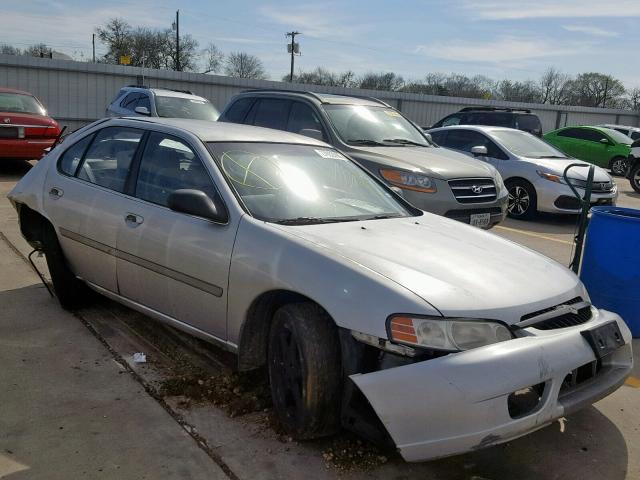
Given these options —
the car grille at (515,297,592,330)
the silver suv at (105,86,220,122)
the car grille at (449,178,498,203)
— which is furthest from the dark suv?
the car grille at (515,297,592,330)

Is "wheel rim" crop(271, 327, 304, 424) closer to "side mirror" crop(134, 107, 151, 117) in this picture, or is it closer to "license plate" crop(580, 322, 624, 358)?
"license plate" crop(580, 322, 624, 358)

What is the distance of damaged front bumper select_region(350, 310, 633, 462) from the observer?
2412 mm

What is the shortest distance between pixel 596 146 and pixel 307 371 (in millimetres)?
18330

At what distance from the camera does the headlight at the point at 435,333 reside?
253cm

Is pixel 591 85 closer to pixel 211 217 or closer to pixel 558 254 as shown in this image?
pixel 558 254

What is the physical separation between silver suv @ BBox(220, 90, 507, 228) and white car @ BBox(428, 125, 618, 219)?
2011 millimetres

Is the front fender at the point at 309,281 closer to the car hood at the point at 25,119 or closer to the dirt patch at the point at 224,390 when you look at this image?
the dirt patch at the point at 224,390

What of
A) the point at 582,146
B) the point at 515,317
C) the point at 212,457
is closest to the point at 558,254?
the point at 515,317

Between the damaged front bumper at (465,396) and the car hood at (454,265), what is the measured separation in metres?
0.22

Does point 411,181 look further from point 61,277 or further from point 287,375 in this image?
point 287,375

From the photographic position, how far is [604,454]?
10.0ft

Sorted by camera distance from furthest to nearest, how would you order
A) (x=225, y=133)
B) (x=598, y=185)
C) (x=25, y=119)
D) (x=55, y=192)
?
(x=25, y=119)
(x=598, y=185)
(x=55, y=192)
(x=225, y=133)

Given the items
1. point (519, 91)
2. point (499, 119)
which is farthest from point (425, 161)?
point (519, 91)

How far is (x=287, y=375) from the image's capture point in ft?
9.73
